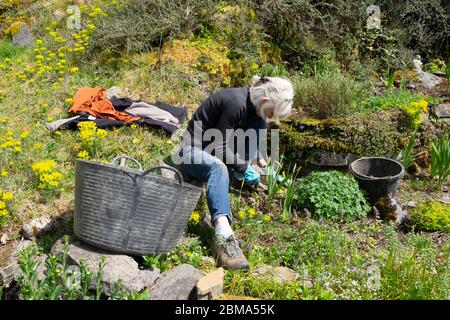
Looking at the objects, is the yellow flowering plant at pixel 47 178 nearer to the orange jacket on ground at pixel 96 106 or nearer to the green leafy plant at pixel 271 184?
the orange jacket on ground at pixel 96 106

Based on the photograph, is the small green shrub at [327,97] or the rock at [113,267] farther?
the small green shrub at [327,97]

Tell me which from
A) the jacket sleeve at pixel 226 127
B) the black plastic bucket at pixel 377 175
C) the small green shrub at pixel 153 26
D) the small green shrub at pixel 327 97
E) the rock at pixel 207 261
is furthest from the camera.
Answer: the small green shrub at pixel 153 26

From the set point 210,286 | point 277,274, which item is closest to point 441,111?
point 277,274

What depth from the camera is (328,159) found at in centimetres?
496

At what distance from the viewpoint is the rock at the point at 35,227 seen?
3637mm

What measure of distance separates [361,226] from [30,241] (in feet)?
8.37

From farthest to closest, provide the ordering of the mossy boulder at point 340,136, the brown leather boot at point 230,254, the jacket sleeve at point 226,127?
1. the mossy boulder at point 340,136
2. the jacket sleeve at point 226,127
3. the brown leather boot at point 230,254

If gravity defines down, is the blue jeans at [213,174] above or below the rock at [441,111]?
above

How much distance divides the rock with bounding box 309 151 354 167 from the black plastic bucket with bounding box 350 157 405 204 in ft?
0.79

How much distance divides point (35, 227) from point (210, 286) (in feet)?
4.85

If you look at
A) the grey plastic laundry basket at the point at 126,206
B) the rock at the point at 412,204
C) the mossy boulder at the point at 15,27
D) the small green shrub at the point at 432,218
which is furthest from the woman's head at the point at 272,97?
the mossy boulder at the point at 15,27

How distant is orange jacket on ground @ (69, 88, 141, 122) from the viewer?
4871 mm

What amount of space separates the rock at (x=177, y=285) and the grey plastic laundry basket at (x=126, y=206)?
243 mm
